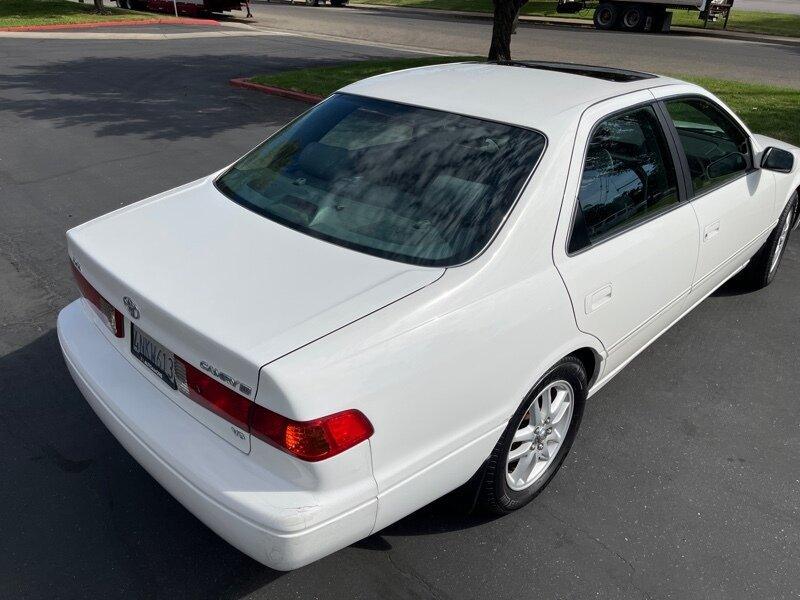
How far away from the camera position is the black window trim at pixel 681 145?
3.57m

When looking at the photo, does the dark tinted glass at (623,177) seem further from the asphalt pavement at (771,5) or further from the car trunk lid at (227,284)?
the asphalt pavement at (771,5)

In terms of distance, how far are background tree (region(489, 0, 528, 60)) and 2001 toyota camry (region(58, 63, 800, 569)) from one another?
899cm

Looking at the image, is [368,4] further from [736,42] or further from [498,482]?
[498,482]

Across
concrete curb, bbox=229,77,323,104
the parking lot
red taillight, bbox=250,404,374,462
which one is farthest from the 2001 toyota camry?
concrete curb, bbox=229,77,323,104

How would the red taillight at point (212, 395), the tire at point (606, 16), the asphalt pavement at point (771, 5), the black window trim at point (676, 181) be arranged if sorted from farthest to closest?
1. the asphalt pavement at point (771, 5)
2. the tire at point (606, 16)
3. the black window trim at point (676, 181)
4. the red taillight at point (212, 395)

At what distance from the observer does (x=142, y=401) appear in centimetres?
255

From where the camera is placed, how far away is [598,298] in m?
2.99

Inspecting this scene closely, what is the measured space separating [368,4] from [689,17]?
56.3ft

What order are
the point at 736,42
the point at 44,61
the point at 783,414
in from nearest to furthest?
the point at 783,414
the point at 44,61
the point at 736,42

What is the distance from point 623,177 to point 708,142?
138 cm

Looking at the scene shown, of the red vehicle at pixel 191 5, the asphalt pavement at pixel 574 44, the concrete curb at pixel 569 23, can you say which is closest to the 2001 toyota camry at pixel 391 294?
the asphalt pavement at pixel 574 44

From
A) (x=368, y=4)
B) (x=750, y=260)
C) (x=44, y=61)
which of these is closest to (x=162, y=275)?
(x=750, y=260)

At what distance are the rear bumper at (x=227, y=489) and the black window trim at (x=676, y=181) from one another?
1.41 metres

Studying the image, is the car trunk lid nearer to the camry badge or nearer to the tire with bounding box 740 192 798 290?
the camry badge
